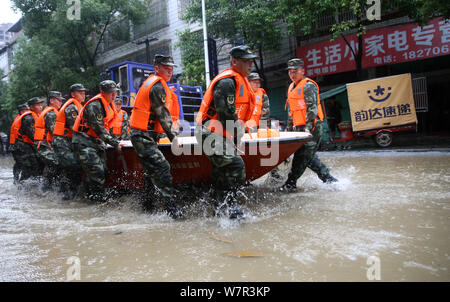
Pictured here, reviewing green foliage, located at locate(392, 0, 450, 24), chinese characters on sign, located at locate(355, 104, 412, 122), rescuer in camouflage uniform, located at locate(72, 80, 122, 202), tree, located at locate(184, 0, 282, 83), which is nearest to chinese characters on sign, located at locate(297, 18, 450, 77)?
green foliage, located at locate(392, 0, 450, 24)

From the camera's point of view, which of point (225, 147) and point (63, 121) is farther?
point (63, 121)

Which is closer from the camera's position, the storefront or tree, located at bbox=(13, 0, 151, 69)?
the storefront

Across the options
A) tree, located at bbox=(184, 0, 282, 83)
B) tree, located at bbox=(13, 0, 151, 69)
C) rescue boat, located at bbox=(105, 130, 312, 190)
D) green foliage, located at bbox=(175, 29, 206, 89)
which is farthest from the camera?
tree, located at bbox=(13, 0, 151, 69)

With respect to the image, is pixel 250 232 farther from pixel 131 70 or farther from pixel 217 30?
pixel 217 30

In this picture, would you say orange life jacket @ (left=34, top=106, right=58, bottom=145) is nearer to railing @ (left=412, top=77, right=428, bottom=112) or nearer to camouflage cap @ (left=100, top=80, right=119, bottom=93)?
camouflage cap @ (left=100, top=80, right=119, bottom=93)

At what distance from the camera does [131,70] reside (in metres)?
9.96

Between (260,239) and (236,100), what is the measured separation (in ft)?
4.69

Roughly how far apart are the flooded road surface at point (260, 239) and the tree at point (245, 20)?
9.61 metres

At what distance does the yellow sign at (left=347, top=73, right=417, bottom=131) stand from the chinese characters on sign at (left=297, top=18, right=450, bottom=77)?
2163mm

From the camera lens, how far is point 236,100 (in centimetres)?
345

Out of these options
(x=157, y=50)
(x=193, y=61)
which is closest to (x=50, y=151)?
(x=193, y=61)

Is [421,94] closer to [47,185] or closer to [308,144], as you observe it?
[308,144]

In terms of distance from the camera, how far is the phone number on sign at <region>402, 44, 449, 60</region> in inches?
436
